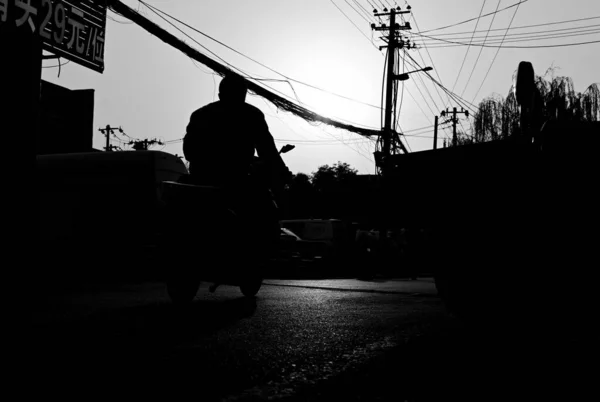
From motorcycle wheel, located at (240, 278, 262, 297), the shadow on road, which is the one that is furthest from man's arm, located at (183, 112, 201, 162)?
motorcycle wheel, located at (240, 278, 262, 297)

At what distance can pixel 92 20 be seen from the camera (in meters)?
18.1

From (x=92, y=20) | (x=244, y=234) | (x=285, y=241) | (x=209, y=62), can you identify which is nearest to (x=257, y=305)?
(x=244, y=234)

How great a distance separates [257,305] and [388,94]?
26.4 meters

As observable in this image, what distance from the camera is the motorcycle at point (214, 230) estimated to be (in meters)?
4.81

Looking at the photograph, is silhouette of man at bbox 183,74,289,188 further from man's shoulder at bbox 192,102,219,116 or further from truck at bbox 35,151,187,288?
truck at bbox 35,151,187,288

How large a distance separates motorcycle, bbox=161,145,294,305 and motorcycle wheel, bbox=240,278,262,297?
387mm

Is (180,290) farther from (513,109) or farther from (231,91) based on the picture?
(513,109)

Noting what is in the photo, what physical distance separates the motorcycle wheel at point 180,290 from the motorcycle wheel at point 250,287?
2.29 ft

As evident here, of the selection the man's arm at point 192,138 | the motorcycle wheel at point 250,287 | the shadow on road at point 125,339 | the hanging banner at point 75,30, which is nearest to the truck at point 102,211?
the hanging banner at point 75,30

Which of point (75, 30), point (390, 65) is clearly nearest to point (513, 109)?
point (390, 65)

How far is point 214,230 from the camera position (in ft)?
15.9

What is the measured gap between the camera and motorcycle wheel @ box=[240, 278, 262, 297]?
6.00 m

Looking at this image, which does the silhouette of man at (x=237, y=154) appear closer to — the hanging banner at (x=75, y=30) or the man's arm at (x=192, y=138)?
the man's arm at (x=192, y=138)

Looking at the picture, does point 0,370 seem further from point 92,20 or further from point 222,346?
point 92,20
